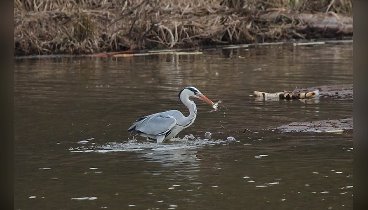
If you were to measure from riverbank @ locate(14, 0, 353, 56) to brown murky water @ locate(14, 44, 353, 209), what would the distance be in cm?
687

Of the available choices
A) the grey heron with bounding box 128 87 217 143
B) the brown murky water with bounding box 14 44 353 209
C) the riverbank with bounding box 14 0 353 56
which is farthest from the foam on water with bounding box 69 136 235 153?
the riverbank with bounding box 14 0 353 56

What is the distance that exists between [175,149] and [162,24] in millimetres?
18750

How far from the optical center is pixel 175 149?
12.0 m

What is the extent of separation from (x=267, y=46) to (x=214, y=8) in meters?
2.34

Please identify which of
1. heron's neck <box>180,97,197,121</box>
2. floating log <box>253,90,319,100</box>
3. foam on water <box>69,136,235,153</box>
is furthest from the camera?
floating log <box>253,90,319,100</box>

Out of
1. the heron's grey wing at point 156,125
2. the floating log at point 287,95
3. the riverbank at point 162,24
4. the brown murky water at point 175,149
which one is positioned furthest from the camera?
the riverbank at point 162,24

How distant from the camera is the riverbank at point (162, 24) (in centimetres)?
2919

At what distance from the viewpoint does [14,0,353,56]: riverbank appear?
2919 cm

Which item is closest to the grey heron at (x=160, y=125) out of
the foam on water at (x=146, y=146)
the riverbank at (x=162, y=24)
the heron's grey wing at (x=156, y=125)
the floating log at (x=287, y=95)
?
the heron's grey wing at (x=156, y=125)

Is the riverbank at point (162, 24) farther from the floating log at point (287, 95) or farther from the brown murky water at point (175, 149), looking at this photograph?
A: the floating log at point (287, 95)

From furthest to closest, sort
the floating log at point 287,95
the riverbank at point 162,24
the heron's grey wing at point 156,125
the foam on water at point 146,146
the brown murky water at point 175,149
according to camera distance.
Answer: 1. the riverbank at point 162,24
2. the floating log at point 287,95
3. the heron's grey wing at point 156,125
4. the foam on water at point 146,146
5. the brown murky water at point 175,149

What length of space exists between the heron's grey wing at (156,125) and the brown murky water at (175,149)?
0.21 m

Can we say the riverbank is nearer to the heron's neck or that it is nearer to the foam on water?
the heron's neck

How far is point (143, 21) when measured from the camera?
3039cm
